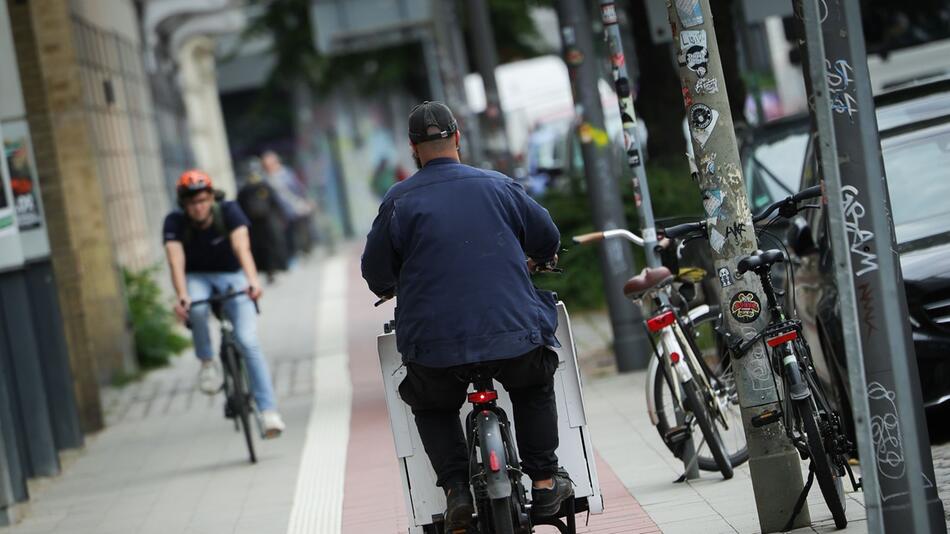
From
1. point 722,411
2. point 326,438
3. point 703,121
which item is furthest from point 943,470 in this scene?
point 326,438

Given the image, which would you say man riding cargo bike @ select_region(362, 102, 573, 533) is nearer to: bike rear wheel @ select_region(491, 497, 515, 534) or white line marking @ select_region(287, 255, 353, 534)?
bike rear wheel @ select_region(491, 497, 515, 534)

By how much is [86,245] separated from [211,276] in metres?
5.73

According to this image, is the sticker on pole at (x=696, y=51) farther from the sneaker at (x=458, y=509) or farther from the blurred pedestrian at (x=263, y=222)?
the blurred pedestrian at (x=263, y=222)

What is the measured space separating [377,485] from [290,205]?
19.6 metres

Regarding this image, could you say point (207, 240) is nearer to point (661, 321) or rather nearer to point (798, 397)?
point (661, 321)

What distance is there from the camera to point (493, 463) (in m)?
5.68

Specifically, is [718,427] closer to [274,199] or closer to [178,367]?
[178,367]

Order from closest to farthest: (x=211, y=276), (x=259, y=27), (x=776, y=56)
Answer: (x=211, y=276)
(x=259, y=27)
(x=776, y=56)

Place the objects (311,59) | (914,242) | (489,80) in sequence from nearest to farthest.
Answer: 1. (914,242)
2. (489,80)
3. (311,59)

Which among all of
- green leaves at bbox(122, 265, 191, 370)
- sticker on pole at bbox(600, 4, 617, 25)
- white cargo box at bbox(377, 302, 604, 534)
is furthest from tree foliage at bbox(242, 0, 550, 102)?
white cargo box at bbox(377, 302, 604, 534)

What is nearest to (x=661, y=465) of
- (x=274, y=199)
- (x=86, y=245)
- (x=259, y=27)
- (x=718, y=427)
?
(x=718, y=427)

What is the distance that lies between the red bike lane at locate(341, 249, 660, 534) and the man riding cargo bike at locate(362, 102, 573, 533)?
31.2 inches

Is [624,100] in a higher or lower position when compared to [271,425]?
higher

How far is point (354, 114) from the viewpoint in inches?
1657
